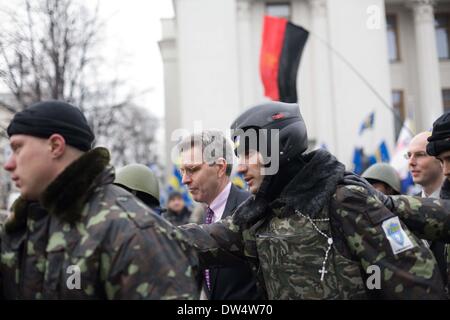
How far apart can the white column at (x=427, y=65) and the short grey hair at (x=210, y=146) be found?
76.2 ft

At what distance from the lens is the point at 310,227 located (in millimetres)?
2840

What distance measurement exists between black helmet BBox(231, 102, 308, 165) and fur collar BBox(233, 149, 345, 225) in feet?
0.33

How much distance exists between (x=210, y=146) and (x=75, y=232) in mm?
2138

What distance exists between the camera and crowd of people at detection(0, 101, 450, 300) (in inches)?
84.4

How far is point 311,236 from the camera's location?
2820mm

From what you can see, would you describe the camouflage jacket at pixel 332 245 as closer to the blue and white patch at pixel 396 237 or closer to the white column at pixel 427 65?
the blue and white patch at pixel 396 237

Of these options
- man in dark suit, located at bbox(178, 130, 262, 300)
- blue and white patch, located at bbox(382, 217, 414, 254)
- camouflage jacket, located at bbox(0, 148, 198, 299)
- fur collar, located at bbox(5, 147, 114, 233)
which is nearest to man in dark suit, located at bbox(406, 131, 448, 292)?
man in dark suit, located at bbox(178, 130, 262, 300)

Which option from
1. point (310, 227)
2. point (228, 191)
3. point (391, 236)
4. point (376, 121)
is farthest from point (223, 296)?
point (376, 121)

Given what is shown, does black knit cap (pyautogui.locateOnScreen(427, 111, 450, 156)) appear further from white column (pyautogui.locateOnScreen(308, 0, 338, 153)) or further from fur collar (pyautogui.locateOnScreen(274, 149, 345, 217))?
white column (pyautogui.locateOnScreen(308, 0, 338, 153))

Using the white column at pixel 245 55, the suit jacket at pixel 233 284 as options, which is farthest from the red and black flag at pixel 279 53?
the white column at pixel 245 55

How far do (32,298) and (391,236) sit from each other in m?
1.59

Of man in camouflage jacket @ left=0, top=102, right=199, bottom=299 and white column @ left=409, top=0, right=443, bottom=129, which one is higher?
white column @ left=409, top=0, right=443, bottom=129

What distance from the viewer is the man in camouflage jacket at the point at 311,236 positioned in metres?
2.65

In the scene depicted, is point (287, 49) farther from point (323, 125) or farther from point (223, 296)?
point (323, 125)
